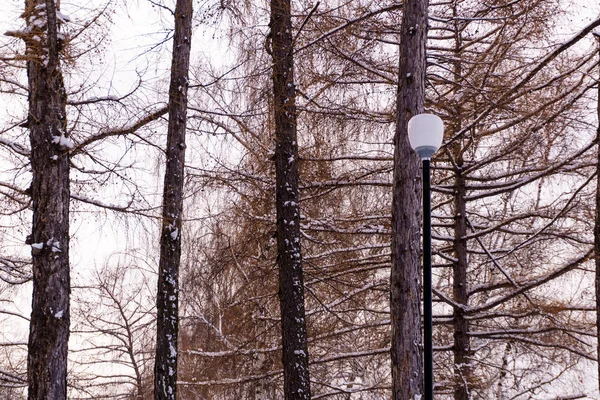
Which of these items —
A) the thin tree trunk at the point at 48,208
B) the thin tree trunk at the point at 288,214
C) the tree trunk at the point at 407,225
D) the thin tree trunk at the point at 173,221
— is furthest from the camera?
the thin tree trunk at the point at 288,214

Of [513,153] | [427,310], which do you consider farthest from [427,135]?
[513,153]

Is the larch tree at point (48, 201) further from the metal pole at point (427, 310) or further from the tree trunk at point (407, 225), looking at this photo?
the metal pole at point (427, 310)

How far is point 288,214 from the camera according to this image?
844 centimetres

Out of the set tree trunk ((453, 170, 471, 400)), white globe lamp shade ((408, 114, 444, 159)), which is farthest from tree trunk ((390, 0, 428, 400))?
tree trunk ((453, 170, 471, 400))

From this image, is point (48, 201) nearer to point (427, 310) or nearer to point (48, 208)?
point (48, 208)

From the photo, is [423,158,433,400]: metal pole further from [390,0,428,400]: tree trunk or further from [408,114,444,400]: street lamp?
[390,0,428,400]: tree trunk

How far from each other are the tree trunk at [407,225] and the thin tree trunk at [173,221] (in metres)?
2.57

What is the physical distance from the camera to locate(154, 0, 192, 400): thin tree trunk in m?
7.53

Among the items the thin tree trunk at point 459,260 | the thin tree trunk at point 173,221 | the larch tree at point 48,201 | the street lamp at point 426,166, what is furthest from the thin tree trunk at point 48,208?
the thin tree trunk at point 459,260

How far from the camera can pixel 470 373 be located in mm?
9008

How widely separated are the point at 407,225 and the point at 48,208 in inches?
142

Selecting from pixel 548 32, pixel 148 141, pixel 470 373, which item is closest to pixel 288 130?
pixel 148 141

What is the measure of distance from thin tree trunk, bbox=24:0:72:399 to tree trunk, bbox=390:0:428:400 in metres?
3.28

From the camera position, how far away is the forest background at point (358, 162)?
7.51 metres
